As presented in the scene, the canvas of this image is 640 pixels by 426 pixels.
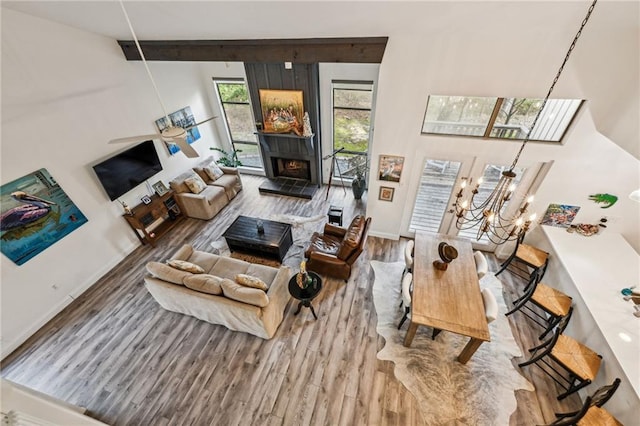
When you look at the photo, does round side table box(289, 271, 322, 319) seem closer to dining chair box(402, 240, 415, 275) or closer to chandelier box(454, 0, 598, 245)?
dining chair box(402, 240, 415, 275)

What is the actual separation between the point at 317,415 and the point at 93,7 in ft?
19.8

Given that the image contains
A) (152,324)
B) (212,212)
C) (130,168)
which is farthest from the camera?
(212,212)

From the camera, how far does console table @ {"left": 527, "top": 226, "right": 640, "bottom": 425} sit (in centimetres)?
267

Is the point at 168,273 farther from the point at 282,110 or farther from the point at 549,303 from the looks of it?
the point at 549,303

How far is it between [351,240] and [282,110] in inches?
155

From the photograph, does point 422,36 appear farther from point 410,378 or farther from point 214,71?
point 214,71

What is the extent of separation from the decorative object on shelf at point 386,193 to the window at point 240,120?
153 inches

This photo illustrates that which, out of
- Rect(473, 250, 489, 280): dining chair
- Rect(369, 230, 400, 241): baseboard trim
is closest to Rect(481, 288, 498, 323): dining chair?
Rect(473, 250, 489, 280): dining chair

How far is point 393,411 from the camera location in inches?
122

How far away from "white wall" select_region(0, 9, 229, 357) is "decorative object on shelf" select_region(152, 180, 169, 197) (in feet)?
0.66

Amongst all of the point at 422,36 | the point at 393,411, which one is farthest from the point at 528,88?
the point at 393,411

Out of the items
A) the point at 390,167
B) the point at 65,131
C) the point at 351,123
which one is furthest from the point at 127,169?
the point at 390,167

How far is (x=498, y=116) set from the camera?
148 inches

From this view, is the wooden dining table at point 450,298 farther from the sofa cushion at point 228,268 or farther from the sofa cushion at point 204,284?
the sofa cushion at point 228,268
